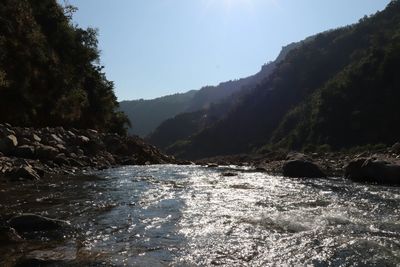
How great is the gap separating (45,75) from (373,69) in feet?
209

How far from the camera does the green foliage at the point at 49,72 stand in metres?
28.5

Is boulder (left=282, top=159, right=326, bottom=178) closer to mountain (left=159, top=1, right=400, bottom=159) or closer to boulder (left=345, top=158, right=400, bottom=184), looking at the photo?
boulder (left=345, top=158, right=400, bottom=184)

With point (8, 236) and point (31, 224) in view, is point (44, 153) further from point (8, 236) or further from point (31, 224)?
point (8, 236)

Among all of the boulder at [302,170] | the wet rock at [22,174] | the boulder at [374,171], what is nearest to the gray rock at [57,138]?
the wet rock at [22,174]

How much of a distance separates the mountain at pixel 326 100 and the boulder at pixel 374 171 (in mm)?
45211

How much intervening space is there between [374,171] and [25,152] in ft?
59.0

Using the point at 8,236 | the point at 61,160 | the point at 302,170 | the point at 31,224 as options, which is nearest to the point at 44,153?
the point at 61,160

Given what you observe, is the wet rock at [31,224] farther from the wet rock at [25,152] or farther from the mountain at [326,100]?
the mountain at [326,100]

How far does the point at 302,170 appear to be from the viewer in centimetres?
2434

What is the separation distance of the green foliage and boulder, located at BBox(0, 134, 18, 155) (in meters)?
3.84

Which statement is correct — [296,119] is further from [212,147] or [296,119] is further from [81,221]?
[81,221]

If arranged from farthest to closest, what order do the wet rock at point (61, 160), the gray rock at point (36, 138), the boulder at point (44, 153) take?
the gray rock at point (36, 138) → the wet rock at point (61, 160) → the boulder at point (44, 153)

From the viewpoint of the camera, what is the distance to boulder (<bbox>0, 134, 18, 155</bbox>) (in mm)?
19469

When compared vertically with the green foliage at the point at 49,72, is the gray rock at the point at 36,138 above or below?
below
